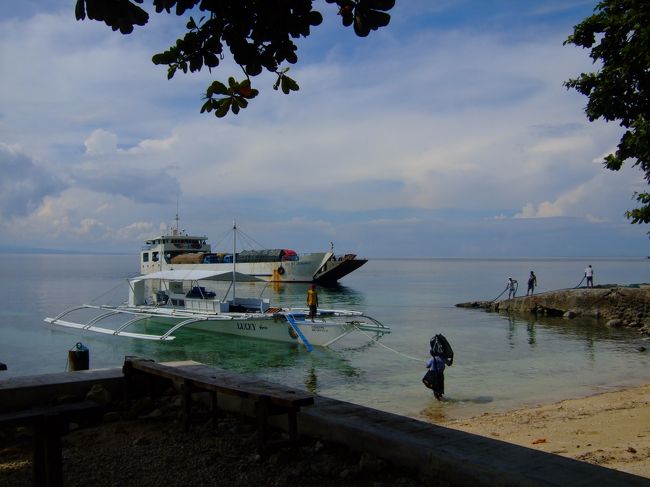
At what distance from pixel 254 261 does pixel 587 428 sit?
207ft

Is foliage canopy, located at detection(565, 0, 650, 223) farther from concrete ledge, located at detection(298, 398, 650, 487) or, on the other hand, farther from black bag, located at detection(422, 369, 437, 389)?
concrete ledge, located at detection(298, 398, 650, 487)

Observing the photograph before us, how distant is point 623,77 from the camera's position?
1145 centimetres

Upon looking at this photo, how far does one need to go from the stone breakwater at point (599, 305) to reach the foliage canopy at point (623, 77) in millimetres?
15999

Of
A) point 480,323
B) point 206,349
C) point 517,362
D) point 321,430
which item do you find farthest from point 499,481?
point 480,323

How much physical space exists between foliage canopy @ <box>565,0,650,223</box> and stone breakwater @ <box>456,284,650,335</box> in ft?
52.5

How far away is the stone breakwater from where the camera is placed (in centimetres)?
2716

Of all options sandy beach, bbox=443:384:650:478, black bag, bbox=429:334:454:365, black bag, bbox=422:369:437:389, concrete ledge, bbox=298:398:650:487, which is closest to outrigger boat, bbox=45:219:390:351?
black bag, bbox=422:369:437:389

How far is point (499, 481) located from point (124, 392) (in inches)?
188

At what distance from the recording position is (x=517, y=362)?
18.7 m

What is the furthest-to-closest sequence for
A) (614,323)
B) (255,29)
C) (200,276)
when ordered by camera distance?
(614,323)
(200,276)
(255,29)

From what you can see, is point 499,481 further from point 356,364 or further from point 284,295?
point 284,295

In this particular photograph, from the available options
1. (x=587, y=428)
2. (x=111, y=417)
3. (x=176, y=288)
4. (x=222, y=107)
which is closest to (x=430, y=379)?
(x=587, y=428)

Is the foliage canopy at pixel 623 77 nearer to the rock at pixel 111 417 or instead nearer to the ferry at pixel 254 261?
the rock at pixel 111 417

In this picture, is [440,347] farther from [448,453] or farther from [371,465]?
[448,453]
